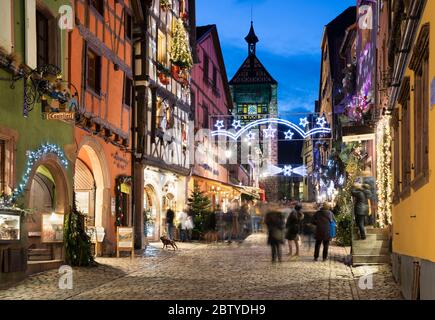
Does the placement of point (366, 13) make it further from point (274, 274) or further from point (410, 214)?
point (410, 214)

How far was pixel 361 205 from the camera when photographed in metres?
17.1

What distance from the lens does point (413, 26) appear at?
9.52 metres

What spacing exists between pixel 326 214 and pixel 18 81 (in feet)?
30.9

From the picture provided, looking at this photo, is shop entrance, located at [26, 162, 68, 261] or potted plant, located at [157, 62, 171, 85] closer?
shop entrance, located at [26, 162, 68, 261]

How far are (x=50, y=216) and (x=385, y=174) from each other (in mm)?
8130

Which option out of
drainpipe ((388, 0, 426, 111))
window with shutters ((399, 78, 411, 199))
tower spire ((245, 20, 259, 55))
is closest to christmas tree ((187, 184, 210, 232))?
drainpipe ((388, 0, 426, 111))

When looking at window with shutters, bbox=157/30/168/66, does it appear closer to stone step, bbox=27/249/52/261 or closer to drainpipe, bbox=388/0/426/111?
stone step, bbox=27/249/52/261

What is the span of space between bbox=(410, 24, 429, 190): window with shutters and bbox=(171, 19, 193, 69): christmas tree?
20.3 metres

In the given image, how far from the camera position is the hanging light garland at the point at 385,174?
635 inches

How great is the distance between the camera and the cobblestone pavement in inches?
445

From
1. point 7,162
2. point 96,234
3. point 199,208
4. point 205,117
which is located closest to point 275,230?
point 96,234

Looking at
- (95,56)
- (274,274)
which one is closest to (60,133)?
(95,56)

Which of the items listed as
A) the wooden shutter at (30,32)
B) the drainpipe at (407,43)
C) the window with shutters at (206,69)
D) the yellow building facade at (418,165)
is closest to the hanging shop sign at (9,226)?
the wooden shutter at (30,32)

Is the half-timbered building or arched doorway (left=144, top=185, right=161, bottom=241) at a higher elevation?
the half-timbered building
